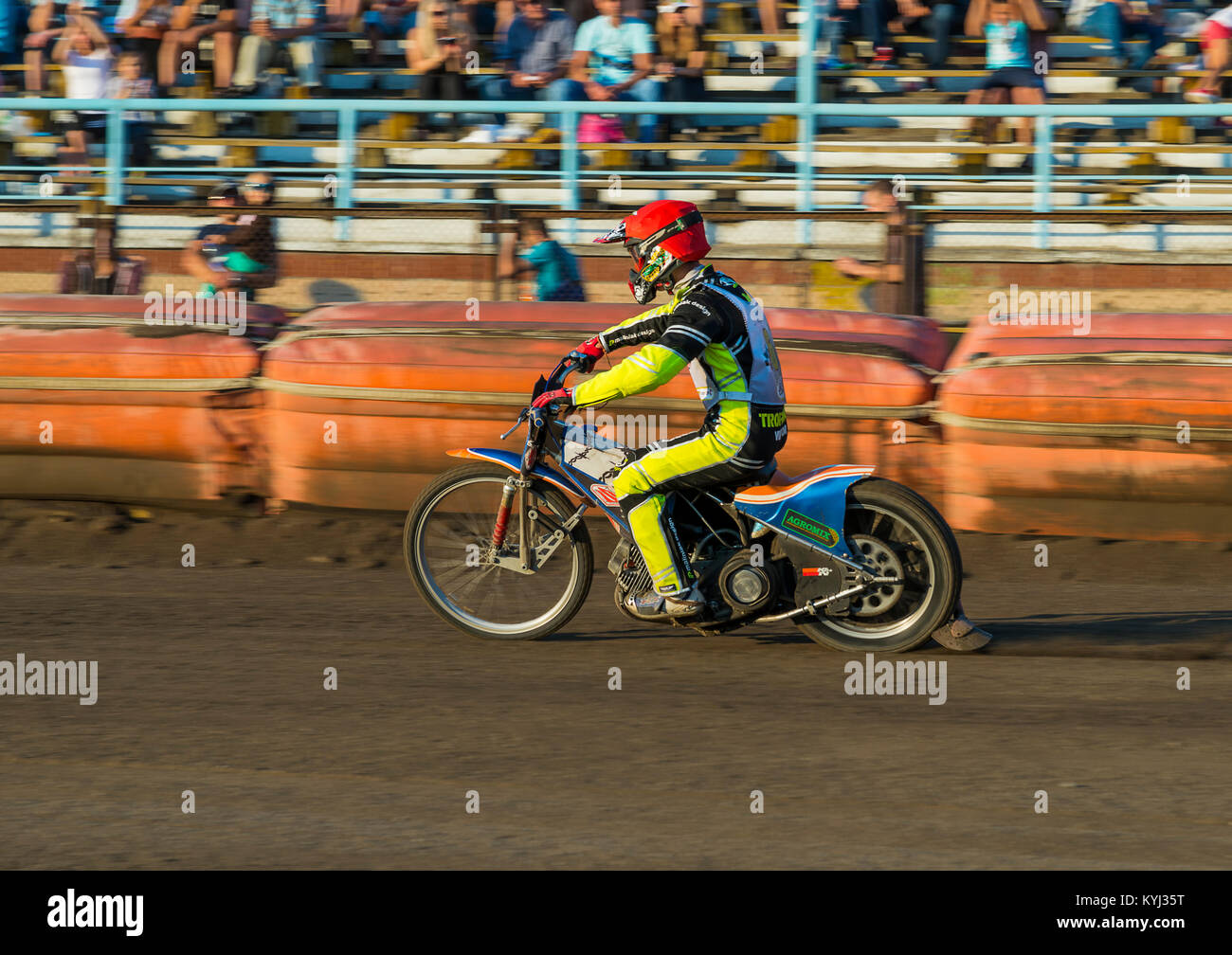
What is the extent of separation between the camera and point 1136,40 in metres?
14.7

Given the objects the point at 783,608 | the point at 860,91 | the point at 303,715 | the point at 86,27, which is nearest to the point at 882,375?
the point at 783,608

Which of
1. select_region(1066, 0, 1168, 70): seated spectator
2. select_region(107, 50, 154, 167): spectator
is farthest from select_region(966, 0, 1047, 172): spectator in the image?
select_region(107, 50, 154, 167): spectator

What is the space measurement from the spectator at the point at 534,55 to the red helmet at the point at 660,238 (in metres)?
7.99

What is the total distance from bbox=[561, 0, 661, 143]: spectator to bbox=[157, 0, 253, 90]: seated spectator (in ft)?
10.7

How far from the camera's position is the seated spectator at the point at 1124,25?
14.6 meters

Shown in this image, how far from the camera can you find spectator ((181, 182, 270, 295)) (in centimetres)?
1088

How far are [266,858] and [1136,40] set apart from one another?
13101 millimetres

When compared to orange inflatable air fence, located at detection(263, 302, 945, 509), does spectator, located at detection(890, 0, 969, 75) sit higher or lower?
higher

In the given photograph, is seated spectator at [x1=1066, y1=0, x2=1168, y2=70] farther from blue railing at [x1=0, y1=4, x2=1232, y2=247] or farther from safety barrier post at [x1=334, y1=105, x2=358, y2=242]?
safety barrier post at [x1=334, y1=105, x2=358, y2=242]

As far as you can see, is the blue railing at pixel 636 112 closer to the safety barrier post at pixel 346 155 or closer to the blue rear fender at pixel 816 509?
the safety barrier post at pixel 346 155

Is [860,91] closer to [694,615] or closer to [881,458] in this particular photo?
[881,458]

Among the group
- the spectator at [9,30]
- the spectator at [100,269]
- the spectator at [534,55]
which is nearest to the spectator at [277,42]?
the spectator at [534,55]

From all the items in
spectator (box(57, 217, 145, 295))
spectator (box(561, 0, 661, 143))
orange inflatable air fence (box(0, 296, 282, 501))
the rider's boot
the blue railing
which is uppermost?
spectator (box(561, 0, 661, 143))

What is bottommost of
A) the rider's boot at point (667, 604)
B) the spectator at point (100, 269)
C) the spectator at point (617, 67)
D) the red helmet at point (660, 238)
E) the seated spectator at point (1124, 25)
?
the rider's boot at point (667, 604)
